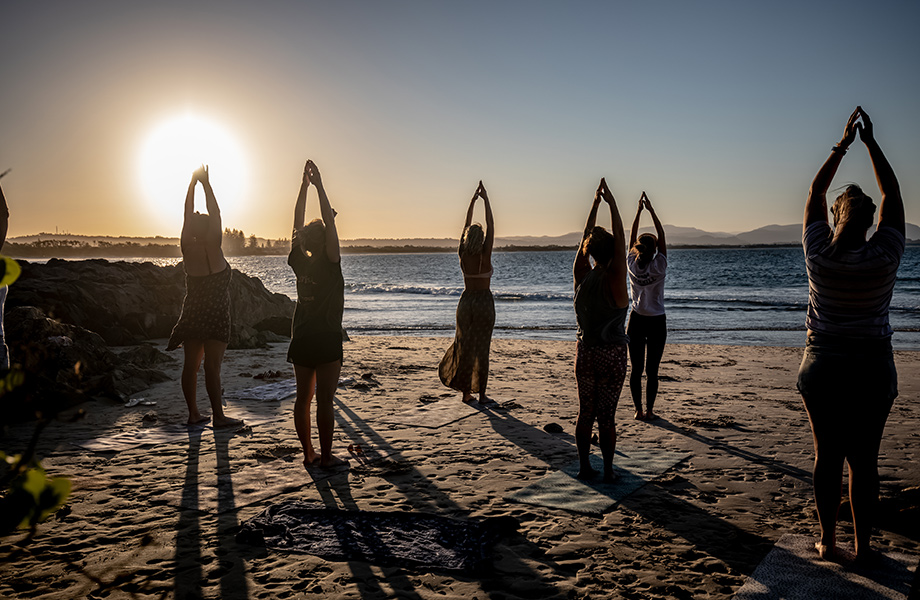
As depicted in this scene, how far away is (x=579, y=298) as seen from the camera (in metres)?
4.71

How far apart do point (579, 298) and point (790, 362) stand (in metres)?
8.53

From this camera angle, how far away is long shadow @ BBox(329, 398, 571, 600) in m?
3.17

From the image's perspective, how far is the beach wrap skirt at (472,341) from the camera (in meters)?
7.46

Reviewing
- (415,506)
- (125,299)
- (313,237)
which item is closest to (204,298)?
(313,237)

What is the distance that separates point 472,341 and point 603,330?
3113 mm

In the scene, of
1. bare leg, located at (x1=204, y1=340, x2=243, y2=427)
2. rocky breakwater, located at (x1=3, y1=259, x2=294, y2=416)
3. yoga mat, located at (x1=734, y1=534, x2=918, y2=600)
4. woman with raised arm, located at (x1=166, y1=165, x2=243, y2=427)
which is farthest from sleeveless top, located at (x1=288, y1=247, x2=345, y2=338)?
yoga mat, located at (x1=734, y1=534, x2=918, y2=600)

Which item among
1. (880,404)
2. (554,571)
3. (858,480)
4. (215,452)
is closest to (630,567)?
(554,571)

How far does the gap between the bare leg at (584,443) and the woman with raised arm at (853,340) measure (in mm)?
1617

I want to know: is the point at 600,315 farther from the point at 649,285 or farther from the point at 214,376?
the point at 214,376

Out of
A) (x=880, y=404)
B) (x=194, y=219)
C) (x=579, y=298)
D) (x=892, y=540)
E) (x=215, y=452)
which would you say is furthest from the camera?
(x=194, y=219)

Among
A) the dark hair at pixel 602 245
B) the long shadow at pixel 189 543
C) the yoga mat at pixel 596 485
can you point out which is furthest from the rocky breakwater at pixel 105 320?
the dark hair at pixel 602 245

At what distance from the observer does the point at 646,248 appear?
265 inches

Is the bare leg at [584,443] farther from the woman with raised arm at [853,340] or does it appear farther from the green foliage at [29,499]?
the green foliage at [29,499]

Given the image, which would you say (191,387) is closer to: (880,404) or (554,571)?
(554,571)
